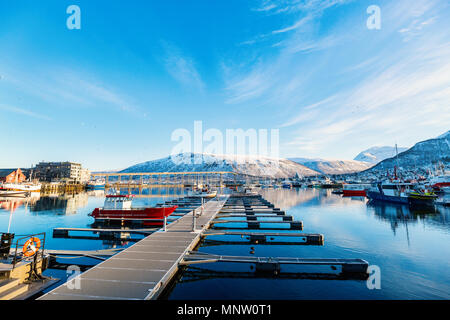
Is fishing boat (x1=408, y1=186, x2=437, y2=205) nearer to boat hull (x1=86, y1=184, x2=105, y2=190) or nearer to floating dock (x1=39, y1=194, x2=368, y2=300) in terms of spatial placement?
floating dock (x1=39, y1=194, x2=368, y2=300)

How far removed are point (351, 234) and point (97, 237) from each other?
3257cm

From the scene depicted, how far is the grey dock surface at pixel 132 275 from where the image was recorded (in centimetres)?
898

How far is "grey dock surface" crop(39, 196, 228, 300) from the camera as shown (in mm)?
8977

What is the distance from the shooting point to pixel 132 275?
1091cm

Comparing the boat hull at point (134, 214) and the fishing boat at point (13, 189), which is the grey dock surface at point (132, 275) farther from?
the fishing boat at point (13, 189)

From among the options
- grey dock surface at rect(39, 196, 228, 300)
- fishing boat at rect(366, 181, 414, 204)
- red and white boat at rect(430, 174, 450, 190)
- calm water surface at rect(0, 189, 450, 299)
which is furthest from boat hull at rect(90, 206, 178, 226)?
red and white boat at rect(430, 174, 450, 190)

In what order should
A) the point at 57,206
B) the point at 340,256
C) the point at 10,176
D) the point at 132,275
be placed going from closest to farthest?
the point at 132,275 < the point at 340,256 < the point at 57,206 < the point at 10,176

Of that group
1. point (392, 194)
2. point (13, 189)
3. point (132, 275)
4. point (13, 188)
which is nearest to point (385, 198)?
point (392, 194)

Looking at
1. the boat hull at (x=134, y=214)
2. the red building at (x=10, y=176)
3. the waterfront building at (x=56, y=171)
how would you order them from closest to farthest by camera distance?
the boat hull at (x=134, y=214) → the red building at (x=10, y=176) → the waterfront building at (x=56, y=171)

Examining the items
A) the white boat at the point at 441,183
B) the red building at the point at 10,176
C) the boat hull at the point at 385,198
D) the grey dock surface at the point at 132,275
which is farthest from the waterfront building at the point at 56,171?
the white boat at the point at 441,183

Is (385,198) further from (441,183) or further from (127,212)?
(127,212)
